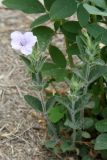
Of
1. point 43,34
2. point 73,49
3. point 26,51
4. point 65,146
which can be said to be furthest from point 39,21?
point 65,146

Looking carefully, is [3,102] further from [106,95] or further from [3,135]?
[106,95]

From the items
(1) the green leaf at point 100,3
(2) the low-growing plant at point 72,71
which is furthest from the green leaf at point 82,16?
(1) the green leaf at point 100,3

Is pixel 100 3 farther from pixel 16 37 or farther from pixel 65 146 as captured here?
pixel 65 146

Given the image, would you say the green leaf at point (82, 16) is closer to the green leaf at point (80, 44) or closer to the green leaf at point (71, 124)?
the green leaf at point (80, 44)

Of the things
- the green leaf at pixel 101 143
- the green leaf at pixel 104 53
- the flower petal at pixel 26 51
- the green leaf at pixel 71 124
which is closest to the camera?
the flower petal at pixel 26 51

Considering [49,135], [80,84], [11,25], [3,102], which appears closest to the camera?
[80,84]

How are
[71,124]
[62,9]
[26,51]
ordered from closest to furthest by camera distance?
1. [26,51]
2. [62,9]
3. [71,124]

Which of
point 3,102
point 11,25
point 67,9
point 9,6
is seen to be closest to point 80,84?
point 67,9
